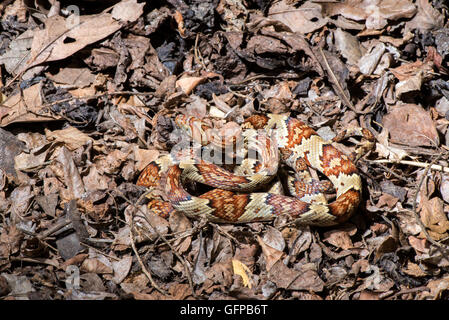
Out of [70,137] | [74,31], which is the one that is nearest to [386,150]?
[70,137]

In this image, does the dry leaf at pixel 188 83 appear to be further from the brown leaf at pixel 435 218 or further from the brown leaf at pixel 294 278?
the brown leaf at pixel 435 218

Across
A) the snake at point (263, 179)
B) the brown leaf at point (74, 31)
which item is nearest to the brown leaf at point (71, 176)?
the snake at point (263, 179)

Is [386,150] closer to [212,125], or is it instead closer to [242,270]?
[212,125]

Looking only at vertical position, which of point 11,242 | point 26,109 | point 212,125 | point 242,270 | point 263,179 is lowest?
point 242,270

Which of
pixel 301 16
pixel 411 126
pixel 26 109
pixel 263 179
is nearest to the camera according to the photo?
pixel 263 179

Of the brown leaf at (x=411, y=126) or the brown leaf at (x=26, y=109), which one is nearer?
the brown leaf at (x=26, y=109)
